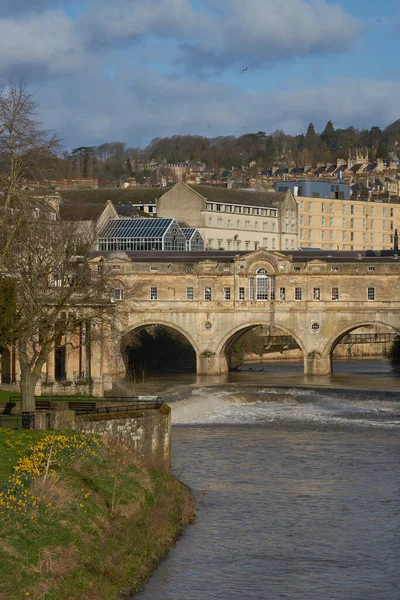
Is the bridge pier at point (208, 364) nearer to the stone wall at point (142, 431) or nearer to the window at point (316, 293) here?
the window at point (316, 293)

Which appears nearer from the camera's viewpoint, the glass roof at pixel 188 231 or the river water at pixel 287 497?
the river water at pixel 287 497

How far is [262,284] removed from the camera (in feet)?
270

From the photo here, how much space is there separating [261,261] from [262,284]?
1.55 metres

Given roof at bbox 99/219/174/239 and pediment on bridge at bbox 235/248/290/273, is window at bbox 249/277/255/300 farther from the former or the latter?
roof at bbox 99/219/174/239

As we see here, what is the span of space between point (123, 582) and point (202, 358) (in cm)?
5653

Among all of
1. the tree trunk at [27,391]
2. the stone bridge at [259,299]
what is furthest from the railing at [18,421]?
the stone bridge at [259,299]

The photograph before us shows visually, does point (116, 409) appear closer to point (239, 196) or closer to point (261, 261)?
point (261, 261)

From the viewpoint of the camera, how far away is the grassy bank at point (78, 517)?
2305cm

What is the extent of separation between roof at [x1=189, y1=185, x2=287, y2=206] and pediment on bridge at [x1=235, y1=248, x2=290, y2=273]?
38152 millimetres

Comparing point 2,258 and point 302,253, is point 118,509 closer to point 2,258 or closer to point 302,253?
point 2,258

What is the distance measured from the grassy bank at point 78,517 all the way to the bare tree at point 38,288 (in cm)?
773

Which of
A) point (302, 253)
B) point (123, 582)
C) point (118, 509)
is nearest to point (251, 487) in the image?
point (118, 509)

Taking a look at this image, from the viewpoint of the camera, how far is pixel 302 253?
90062 millimetres

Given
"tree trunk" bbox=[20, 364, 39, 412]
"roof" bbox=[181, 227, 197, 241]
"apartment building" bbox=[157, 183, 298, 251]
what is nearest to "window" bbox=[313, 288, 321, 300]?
"roof" bbox=[181, 227, 197, 241]
